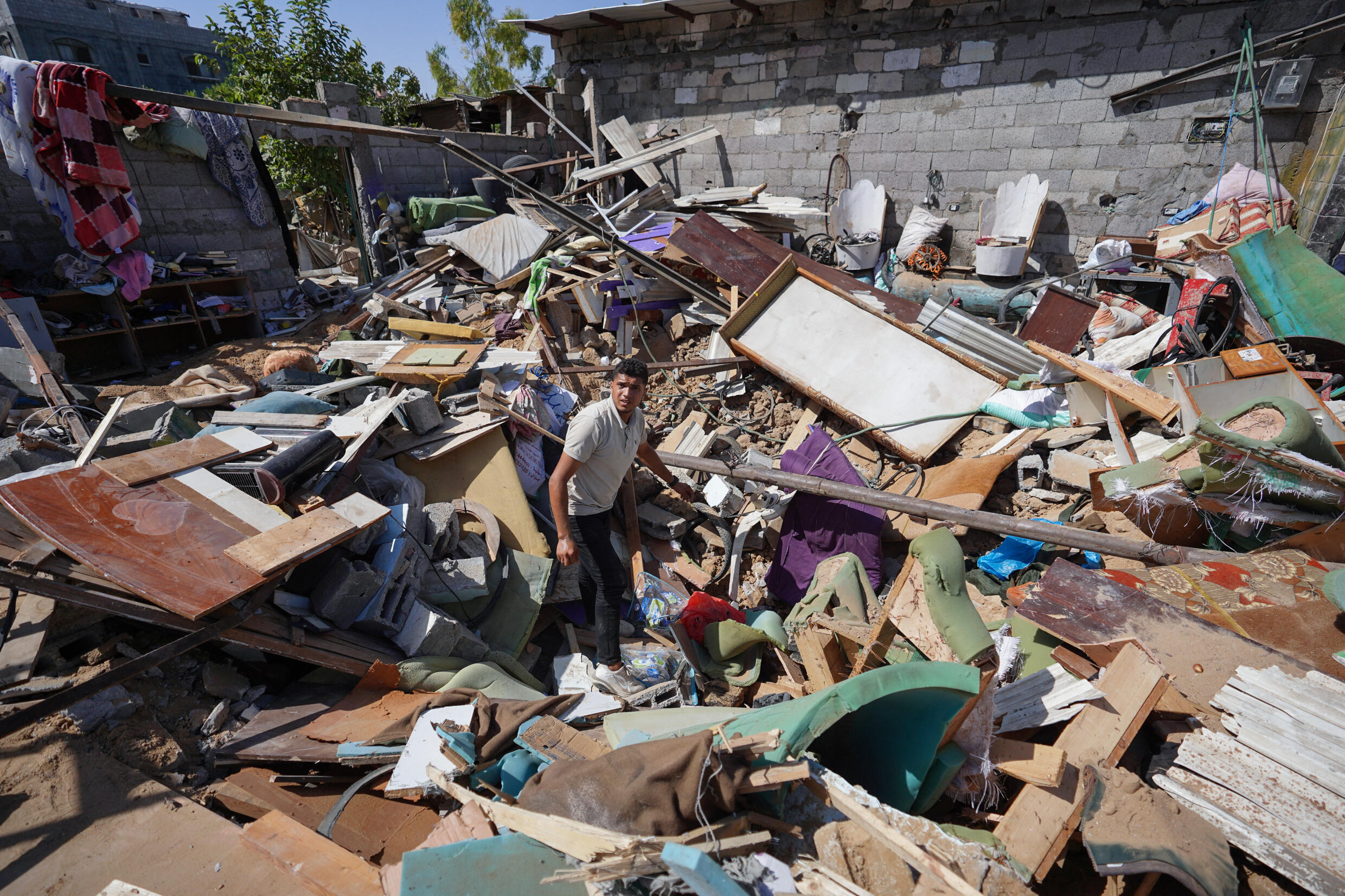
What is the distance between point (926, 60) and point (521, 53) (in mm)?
27467

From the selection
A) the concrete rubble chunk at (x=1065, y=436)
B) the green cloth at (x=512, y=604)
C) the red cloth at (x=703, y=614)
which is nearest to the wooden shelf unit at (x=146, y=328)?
the green cloth at (x=512, y=604)

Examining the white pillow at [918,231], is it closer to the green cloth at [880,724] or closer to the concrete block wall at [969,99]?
the concrete block wall at [969,99]

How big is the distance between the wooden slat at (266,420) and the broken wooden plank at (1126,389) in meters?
5.61

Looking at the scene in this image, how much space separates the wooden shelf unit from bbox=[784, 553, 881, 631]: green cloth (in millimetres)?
8077

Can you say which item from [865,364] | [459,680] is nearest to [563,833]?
[459,680]

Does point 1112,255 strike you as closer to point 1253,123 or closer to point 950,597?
point 1253,123

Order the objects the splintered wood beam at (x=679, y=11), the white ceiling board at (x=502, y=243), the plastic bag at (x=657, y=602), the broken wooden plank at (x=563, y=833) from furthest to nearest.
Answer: the splintered wood beam at (x=679, y=11) < the white ceiling board at (x=502, y=243) < the plastic bag at (x=657, y=602) < the broken wooden plank at (x=563, y=833)

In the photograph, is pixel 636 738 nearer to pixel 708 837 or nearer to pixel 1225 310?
pixel 708 837

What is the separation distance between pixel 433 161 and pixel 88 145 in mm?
4564

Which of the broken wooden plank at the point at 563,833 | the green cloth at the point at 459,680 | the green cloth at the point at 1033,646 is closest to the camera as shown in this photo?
the broken wooden plank at the point at 563,833

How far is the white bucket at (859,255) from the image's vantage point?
8781 mm

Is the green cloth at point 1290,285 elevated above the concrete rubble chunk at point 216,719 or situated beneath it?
elevated above

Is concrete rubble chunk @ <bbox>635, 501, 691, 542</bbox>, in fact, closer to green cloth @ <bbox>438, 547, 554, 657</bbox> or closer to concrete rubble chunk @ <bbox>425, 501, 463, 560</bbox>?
green cloth @ <bbox>438, 547, 554, 657</bbox>

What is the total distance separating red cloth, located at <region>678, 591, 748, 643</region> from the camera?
3.80 metres
